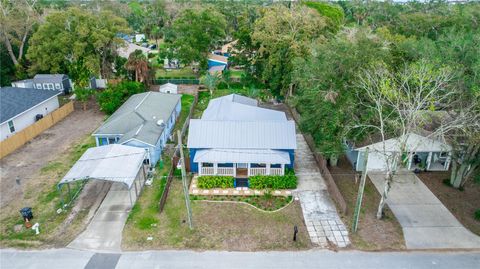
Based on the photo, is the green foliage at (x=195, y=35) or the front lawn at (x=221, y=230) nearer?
the front lawn at (x=221, y=230)

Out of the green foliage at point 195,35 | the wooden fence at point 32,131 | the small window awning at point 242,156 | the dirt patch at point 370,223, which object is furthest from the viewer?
the green foliage at point 195,35

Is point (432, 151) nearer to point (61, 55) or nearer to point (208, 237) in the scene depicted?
point (208, 237)

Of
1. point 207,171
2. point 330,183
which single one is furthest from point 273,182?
point 207,171

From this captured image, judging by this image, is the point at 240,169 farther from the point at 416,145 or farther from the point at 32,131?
the point at 32,131

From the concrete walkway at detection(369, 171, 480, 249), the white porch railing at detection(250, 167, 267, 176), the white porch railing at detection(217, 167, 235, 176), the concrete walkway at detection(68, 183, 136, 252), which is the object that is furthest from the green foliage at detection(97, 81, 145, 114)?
the concrete walkway at detection(369, 171, 480, 249)

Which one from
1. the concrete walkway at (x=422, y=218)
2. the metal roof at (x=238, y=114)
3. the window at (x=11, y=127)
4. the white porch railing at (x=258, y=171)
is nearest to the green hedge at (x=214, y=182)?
the white porch railing at (x=258, y=171)

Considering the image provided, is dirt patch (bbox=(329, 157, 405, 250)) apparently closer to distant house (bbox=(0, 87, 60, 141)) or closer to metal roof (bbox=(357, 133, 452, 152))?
metal roof (bbox=(357, 133, 452, 152))

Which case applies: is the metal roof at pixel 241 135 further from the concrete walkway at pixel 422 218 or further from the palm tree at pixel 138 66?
the palm tree at pixel 138 66
